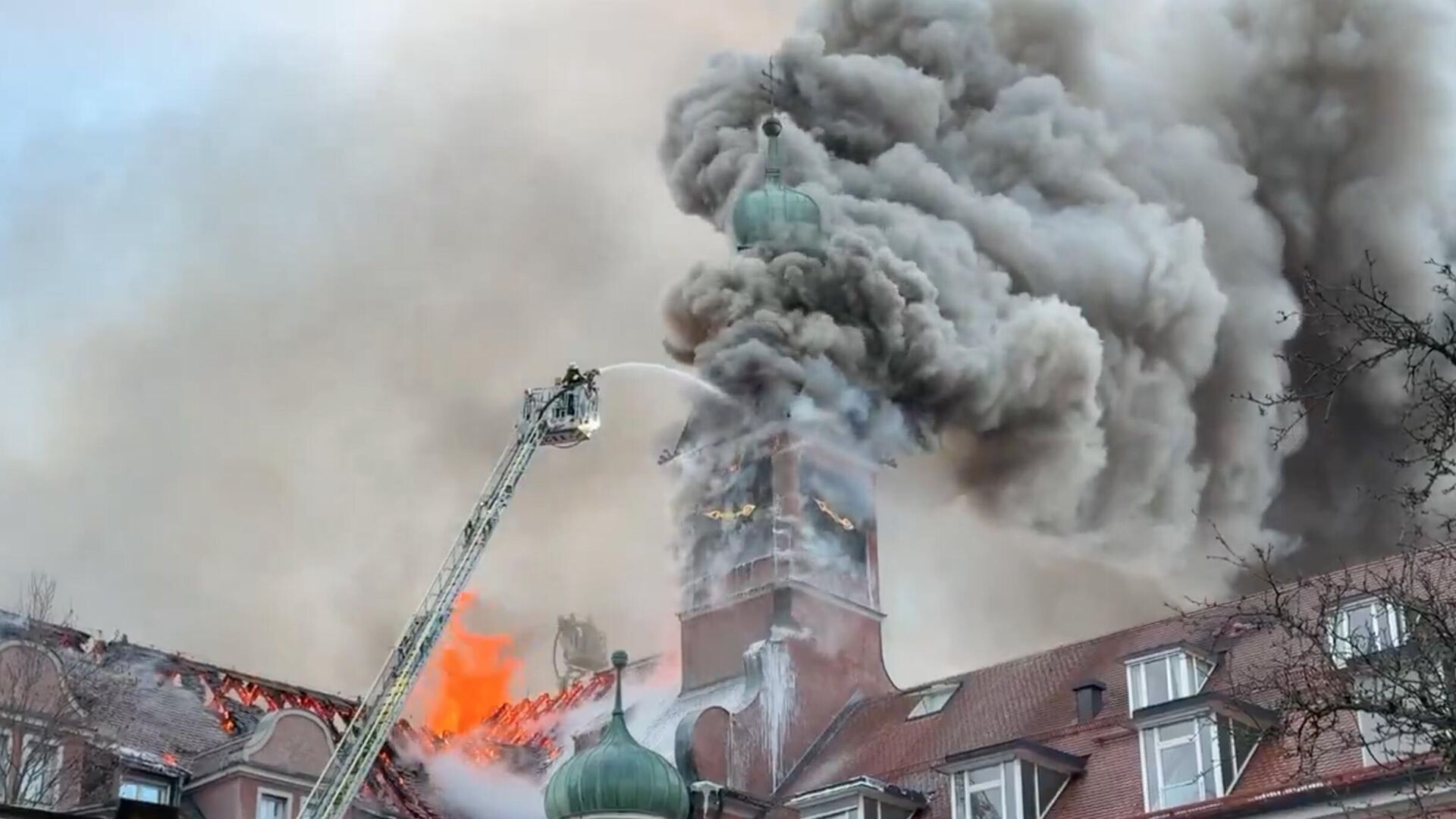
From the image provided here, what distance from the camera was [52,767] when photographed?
123ft

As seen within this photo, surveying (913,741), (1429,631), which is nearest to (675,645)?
(913,741)

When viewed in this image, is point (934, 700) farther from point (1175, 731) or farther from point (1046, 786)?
point (1175, 731)

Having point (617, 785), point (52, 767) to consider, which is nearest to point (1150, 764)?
point (617, 785)

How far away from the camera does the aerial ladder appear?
137 ft

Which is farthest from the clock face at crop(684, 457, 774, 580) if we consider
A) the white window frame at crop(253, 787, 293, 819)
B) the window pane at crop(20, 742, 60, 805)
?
the window pane at crop(20, 742, 60, 805)

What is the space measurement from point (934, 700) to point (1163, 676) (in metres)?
9.04

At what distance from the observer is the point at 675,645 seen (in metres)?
52.5

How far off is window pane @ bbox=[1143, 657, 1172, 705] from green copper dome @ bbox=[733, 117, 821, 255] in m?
16.3

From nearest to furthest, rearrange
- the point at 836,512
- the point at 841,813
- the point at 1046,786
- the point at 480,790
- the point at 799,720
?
the point at 1046,786 < the point at 841,813 < the point at 799,720 < the point at 480,790 < the point at 836,512

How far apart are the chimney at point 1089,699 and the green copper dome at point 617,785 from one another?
7.65 meters

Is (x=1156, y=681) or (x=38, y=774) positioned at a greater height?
(x=1156, y=681)

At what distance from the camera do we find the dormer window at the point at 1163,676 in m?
37.2

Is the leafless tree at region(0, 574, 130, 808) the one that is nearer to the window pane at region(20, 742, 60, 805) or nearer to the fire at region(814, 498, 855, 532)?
the window pane at region(20, 742, 60, 805)

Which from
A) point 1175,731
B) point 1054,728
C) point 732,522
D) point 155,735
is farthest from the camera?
point 732,522
